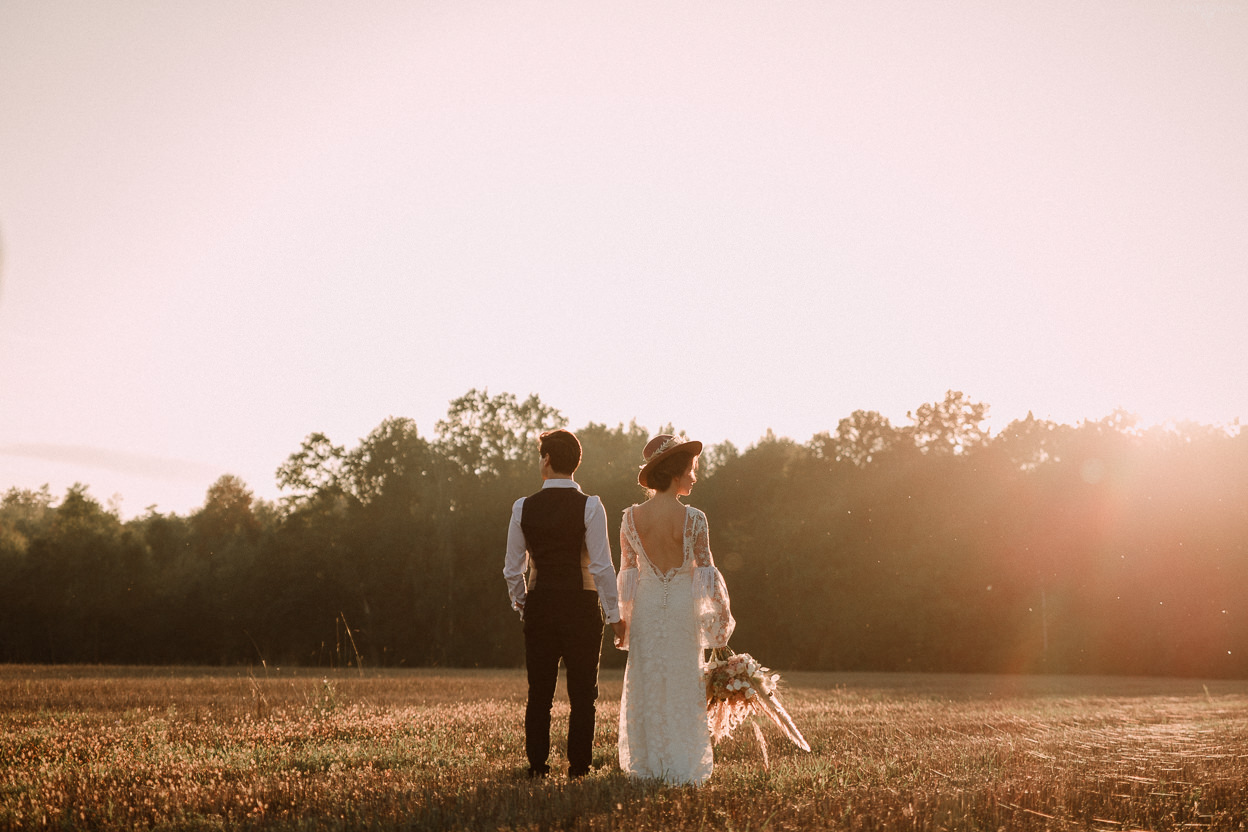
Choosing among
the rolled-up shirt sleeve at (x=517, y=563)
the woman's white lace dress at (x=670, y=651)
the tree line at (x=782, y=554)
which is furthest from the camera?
the tree line at (x=782, y=554)

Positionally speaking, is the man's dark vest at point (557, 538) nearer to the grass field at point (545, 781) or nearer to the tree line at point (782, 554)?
the grass field at point (545, 781)

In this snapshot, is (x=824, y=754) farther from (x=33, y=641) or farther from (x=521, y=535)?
(x=33, y=641)

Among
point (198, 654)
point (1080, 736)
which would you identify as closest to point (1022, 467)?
point (1080, 736)

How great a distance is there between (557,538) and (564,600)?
1.48 ft

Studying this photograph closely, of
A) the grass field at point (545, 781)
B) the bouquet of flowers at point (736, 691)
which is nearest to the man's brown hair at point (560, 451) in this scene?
the bouquet of flowers at point (736, 691)

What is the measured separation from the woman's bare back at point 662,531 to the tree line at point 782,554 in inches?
1179

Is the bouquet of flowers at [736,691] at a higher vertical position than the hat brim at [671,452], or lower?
lower

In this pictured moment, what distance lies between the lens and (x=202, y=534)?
2352 inches

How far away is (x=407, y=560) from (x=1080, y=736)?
4457 centimetres

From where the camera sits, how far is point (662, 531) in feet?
23.9

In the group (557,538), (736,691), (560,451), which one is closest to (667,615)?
(736,691)

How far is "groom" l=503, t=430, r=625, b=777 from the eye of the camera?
7059mm

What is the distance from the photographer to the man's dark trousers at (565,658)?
7.05 metres

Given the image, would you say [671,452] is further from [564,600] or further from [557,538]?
[564,600]
